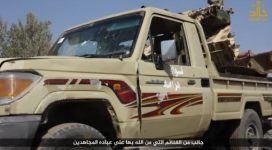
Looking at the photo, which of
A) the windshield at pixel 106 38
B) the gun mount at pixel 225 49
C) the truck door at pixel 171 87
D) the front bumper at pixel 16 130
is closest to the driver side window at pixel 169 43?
the truck door at pixel 171 87

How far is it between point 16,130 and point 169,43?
79.5 inches

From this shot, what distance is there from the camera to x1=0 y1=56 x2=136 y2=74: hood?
258cm

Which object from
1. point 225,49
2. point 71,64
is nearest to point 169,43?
point 71,64

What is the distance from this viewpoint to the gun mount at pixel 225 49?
5.75 metres

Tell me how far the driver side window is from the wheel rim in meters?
2.00

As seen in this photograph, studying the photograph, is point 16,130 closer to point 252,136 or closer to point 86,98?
point 86,98

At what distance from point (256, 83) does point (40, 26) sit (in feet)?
40.0

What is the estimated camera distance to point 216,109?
4.38 m

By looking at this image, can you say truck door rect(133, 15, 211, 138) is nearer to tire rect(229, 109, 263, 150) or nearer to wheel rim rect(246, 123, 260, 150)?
tire rect(229, 109, 263, 150)

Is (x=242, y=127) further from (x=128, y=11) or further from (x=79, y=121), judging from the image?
(x=79, y=121)

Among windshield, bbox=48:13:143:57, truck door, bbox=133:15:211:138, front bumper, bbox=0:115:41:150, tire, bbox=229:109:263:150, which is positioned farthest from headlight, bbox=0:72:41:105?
tire, bbox=229:109:263:150

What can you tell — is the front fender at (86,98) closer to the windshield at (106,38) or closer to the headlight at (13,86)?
the headlight at (13,86)

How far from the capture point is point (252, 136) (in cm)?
531

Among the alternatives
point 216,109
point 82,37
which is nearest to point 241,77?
point 216,109
